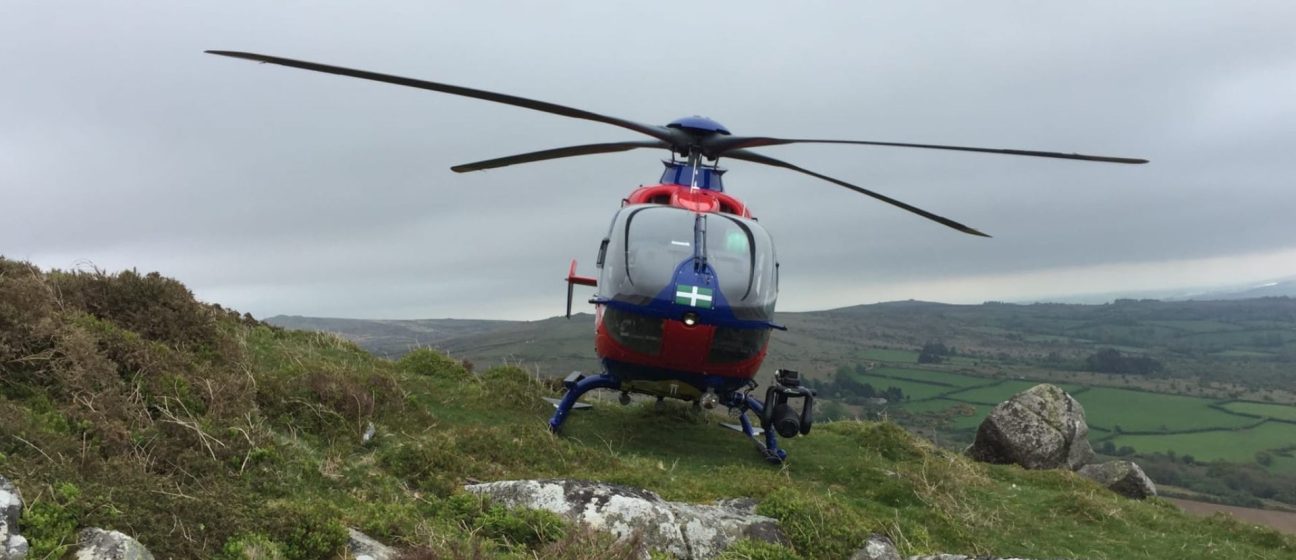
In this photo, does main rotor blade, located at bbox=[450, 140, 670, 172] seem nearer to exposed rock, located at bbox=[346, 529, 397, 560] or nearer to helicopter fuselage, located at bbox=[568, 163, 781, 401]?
helicopter fuselage, located at bbox=[568, 163, 781, 401]

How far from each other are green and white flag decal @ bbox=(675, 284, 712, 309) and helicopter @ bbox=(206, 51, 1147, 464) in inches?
0.5

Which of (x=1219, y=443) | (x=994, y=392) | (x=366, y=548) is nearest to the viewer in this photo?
(x=366, y=548)

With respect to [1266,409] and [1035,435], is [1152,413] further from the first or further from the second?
[1035,435]

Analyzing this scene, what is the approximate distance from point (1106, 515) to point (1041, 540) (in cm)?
202

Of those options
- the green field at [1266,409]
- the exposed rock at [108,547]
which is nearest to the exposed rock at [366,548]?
the exposed rock at [108,547]

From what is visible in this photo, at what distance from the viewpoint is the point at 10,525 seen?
13.8 feet

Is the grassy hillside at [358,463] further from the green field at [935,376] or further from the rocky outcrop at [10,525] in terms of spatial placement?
the green field at [935,376]

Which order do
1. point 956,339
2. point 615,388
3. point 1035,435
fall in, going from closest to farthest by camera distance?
1. point 615,388
2. point 1035,435
3. point 956,339

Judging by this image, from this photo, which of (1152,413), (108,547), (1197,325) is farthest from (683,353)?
(1197,325)

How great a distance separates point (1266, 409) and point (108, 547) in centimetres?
10570

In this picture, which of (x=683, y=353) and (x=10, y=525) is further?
(x=683, y=353)

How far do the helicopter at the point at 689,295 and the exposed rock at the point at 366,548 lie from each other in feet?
17.2

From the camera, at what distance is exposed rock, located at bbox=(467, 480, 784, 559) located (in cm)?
666

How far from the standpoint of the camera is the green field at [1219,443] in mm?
56791
